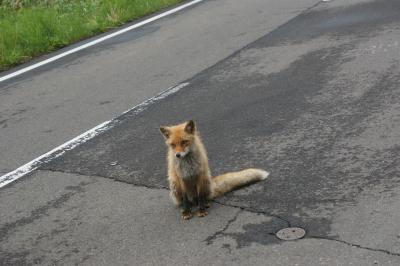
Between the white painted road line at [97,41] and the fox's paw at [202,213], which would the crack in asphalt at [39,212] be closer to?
the fox's paw at [202,213]

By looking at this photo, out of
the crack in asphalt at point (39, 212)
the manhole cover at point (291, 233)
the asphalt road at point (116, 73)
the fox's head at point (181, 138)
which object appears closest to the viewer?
the manhole cover at point (291, 233)

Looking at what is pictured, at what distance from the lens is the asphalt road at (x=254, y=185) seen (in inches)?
194

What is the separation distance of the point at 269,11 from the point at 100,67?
4661 millimetres

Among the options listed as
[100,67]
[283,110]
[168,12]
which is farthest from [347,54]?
[168,12]

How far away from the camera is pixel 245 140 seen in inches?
284

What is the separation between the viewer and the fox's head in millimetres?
5500

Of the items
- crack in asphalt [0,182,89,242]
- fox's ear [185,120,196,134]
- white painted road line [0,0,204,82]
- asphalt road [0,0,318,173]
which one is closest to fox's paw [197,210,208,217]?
fox's ear [185,120,196,134]

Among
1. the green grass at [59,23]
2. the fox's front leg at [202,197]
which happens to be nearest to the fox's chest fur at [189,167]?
the fox's front leg at [202,197]

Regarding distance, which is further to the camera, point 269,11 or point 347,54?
point 269,11

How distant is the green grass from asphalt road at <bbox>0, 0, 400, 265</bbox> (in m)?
4.94

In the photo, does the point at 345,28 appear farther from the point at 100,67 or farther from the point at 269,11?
the point at 100,67

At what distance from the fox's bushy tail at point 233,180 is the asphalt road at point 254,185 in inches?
3.2

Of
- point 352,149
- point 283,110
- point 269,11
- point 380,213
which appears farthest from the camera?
point 269,11

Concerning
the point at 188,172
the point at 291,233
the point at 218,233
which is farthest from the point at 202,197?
the point at 291,233
